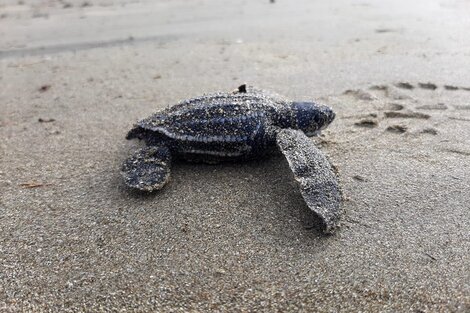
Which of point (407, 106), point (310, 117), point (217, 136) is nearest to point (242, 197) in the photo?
point (217, 136)

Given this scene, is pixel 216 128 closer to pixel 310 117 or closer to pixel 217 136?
pixel 217 136

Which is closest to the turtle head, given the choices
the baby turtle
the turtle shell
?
the baby turtle

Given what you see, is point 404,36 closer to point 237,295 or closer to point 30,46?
point 237,295

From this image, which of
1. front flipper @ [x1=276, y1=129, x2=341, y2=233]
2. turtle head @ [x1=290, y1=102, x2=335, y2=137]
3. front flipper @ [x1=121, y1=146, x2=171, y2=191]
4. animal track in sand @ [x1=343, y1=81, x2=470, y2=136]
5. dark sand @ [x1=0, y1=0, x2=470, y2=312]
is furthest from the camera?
animal track in sand @ [x1=343, y1=81, x2=470, y2=136]

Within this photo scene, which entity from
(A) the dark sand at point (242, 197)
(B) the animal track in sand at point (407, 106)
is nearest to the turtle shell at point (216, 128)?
(A) the dark sand at point (242, 197)

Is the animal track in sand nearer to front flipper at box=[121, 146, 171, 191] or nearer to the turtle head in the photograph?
the turtle head

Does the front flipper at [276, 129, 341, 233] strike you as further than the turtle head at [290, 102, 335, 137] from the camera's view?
No
